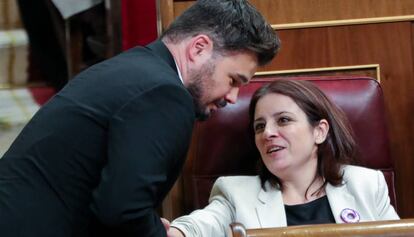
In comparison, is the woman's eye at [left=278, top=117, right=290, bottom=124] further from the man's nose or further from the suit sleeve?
the suit sleeve

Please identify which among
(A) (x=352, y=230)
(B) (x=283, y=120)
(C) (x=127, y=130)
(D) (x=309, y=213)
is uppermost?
(C) (x=127, y=130)

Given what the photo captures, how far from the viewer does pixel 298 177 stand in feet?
6.29

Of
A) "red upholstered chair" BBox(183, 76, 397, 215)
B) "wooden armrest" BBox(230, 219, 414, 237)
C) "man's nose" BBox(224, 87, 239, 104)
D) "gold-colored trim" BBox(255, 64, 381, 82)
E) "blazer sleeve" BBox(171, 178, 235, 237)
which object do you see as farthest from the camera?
"gold-colored trim" BBox(255, 64, 381, 82)

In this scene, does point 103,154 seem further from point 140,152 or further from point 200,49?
point 200,49

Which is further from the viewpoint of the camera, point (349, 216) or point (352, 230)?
point (349, 216)

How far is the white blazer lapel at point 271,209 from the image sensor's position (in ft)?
6.04

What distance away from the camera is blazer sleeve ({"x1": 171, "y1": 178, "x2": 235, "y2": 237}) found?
1.76 m

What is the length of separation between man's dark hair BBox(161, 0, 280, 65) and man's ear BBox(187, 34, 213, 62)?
0.01 meters

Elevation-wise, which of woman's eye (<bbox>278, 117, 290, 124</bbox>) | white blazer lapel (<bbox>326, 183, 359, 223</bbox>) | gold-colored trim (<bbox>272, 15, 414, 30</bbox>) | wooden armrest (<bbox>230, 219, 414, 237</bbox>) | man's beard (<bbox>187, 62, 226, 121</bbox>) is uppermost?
gold-colored trim (<bbox>272, 15, 414, 30</bbox>)

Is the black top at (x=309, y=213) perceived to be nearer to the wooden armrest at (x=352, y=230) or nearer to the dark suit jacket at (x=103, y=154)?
the wooden armrest at (x=352, y=230)

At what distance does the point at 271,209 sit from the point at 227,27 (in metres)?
0.64

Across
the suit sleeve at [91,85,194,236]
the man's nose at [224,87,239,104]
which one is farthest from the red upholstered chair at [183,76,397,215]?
the suit sleeve at [91,85,194,236]

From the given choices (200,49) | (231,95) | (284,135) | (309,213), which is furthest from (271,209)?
(200,49)

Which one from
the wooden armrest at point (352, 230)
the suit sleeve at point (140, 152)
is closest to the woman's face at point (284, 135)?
the wooden armrest at point (352, 230)
